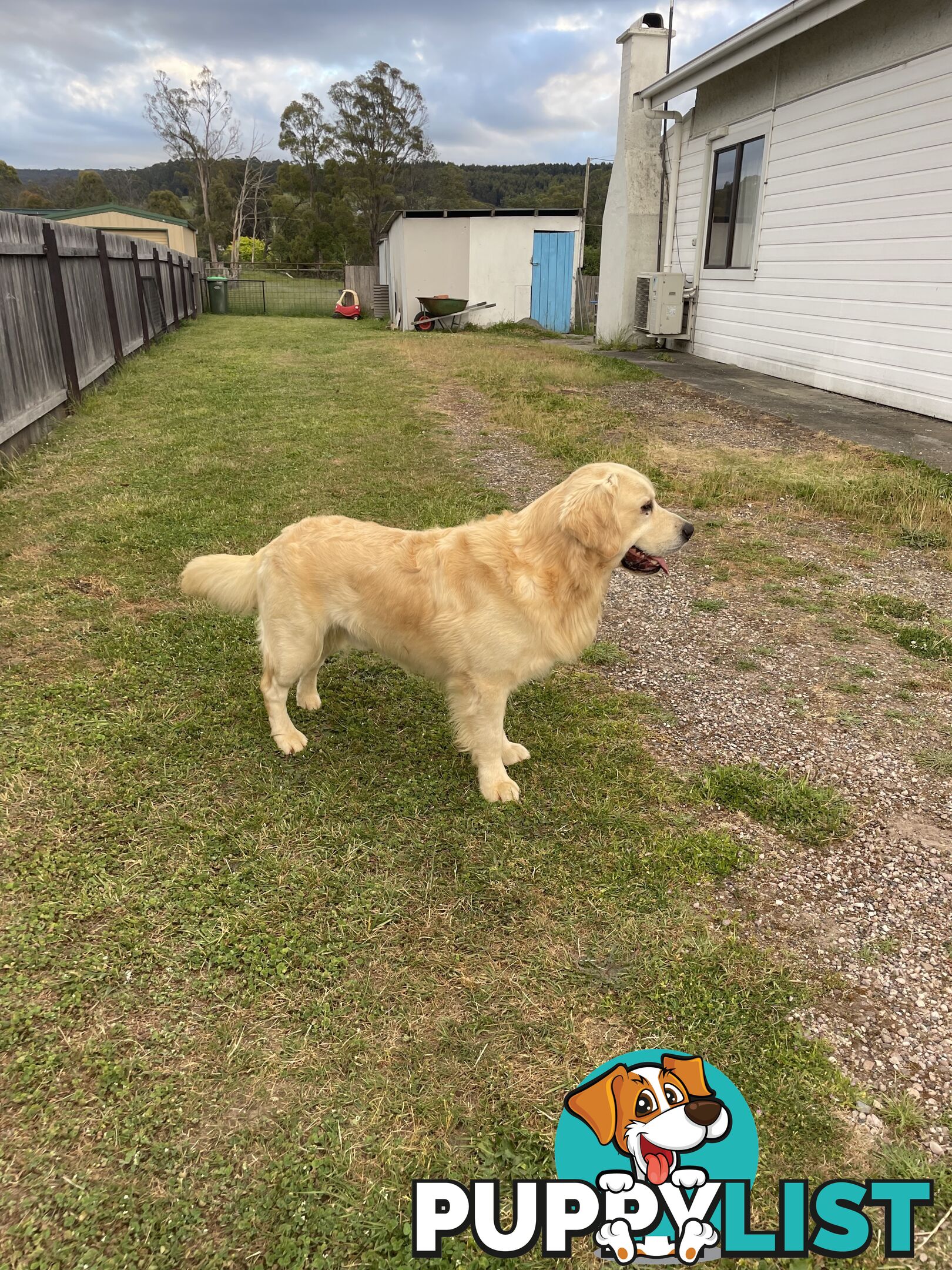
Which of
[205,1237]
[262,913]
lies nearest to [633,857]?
[262,913]

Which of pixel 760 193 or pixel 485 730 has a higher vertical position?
pixel 760 193

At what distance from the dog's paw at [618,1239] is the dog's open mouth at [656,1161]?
0.12 m

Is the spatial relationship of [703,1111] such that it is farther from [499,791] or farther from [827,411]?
[827,411]

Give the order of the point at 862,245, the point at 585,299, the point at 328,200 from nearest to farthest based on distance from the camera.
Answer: the point at 862,245
the point at 585,299
the point at 328,200

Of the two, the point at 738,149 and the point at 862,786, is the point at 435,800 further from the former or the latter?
the point at 738,149

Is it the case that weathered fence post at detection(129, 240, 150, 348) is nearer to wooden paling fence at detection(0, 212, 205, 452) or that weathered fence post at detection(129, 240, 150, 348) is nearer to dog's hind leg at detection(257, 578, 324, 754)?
wooden paling fence at detection(0, 212, 205, 452)

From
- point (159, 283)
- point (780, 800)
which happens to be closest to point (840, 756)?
point (780, 800)

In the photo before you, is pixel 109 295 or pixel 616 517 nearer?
pixel 616 517

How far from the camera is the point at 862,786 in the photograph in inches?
122

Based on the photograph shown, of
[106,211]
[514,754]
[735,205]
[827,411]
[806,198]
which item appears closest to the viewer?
Result: [514,754]

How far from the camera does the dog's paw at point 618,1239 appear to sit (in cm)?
161

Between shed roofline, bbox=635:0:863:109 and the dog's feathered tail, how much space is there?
33.1 feet

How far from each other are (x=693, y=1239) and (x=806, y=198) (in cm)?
1253

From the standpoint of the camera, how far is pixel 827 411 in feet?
31.3
